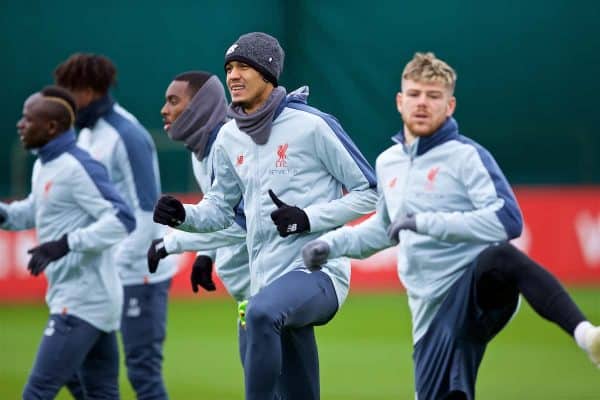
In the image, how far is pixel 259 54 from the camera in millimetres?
7113

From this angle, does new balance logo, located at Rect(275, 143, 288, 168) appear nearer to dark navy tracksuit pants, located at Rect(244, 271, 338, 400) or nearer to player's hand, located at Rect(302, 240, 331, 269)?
dark navy tracksuit pants, located at Rect(244, 271, 338, 400)

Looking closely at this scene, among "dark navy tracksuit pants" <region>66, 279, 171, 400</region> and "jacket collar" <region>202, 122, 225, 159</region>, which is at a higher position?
"jacket collar" <region>202, 122, 225, 159</region>

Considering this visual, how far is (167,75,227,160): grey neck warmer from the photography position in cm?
792

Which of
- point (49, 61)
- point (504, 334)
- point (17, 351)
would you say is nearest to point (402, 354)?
point (504, 334)

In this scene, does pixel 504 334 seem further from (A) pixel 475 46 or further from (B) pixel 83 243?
(B) pixel 83 243

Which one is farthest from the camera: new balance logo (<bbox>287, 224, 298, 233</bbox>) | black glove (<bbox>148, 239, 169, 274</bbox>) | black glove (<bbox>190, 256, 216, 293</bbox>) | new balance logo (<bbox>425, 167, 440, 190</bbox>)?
black glove (<bbox>190, 256, 216, 293</bbox>)

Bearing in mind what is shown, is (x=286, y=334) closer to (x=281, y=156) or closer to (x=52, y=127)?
(x=281, y=156)

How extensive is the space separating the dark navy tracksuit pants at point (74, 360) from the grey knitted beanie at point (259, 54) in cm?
177

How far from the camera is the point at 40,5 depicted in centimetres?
1672

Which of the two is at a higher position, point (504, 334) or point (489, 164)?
point (489, 164)

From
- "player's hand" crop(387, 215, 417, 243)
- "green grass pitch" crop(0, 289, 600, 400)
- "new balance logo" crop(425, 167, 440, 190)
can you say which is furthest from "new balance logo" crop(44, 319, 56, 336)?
"new balance logo" crop(425, 167, 440, 190)

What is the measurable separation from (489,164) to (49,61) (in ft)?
36.9

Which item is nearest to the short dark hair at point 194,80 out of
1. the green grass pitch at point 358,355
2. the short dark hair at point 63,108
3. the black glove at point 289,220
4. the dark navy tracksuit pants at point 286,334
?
the short dark hair at point 63,108

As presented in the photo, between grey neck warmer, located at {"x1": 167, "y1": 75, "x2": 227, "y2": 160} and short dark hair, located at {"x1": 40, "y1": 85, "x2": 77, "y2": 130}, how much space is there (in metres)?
0.61
